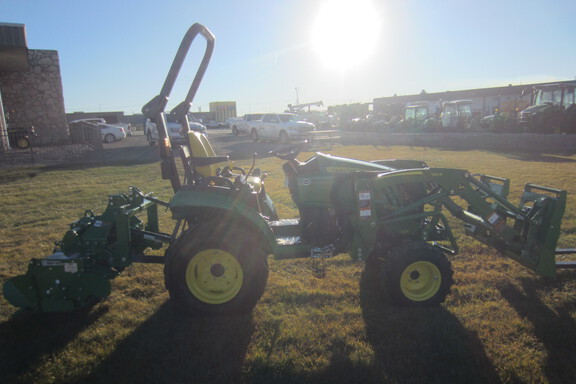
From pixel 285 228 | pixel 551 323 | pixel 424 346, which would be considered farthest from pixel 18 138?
pixel 551 323

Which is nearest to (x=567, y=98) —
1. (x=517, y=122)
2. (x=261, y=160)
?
(x=517, y=122)

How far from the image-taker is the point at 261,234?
3730mm

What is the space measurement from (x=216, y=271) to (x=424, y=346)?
1868 mm

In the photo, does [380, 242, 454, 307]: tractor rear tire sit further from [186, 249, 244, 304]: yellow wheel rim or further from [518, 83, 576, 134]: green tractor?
[518, 83, 576, 134]: green tractor

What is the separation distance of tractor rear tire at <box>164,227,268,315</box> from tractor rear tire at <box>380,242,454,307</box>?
116 centimetres

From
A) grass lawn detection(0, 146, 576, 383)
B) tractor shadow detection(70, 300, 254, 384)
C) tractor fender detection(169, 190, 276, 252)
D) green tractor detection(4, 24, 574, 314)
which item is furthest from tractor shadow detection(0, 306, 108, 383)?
tractor fender detection(169, 190, 276, 252)

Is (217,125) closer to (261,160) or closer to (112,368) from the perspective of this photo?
(261,160)

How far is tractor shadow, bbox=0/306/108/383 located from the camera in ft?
9.97

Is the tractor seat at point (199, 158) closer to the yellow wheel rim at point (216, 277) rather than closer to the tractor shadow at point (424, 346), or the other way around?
the yellow wheel rim at point (216, 277)

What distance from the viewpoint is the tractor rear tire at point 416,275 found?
3.63 meters

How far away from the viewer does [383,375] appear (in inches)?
113

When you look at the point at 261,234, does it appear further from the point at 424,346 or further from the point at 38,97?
the point at 38,97

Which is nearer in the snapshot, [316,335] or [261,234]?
[316,335]

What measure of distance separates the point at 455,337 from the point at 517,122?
21.3 meters
